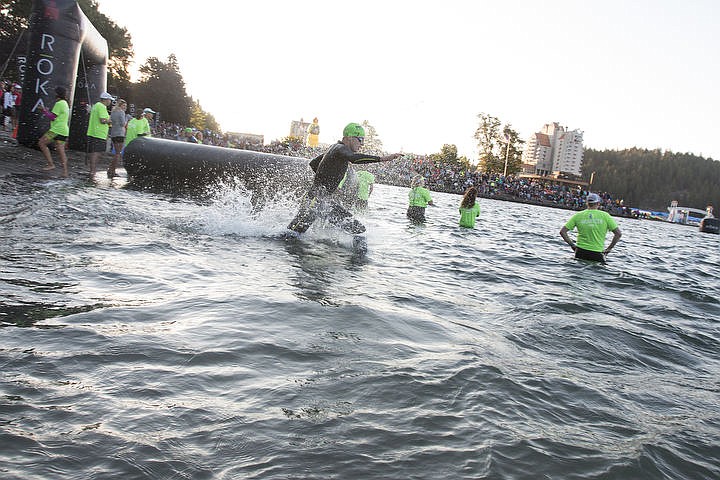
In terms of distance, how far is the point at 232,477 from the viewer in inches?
75.5

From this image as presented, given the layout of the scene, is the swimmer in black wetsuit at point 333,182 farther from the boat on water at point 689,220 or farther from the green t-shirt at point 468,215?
the boat on water at point 689,220

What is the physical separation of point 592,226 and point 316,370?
7335 millimetres

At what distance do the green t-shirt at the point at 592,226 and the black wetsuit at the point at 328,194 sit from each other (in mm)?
3865

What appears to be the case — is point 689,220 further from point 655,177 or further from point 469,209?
point 655,177

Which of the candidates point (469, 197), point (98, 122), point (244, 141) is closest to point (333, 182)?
point (469, 197)

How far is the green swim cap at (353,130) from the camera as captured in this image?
751cm

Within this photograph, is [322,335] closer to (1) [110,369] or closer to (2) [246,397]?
(2) [246,397]

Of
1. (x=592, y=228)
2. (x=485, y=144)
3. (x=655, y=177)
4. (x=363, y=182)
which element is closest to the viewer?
(x=592, y=228)

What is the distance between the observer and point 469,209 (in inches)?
526

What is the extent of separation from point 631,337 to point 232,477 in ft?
13.6

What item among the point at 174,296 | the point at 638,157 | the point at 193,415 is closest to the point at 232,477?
the point at 193,415


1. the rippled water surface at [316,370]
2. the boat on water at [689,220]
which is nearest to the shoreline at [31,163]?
the rippled water surface at [316,370]

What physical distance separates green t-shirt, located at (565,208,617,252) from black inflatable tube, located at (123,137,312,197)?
608 cm

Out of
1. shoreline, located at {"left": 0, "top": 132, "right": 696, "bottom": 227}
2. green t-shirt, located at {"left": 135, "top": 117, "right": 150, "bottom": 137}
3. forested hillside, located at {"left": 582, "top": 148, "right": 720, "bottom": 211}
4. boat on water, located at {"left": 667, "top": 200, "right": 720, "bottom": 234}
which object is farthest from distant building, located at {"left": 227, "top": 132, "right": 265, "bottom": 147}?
forested hillside, located at {"left": 582, "top": 148, "right": 720, "bottom": 211}
